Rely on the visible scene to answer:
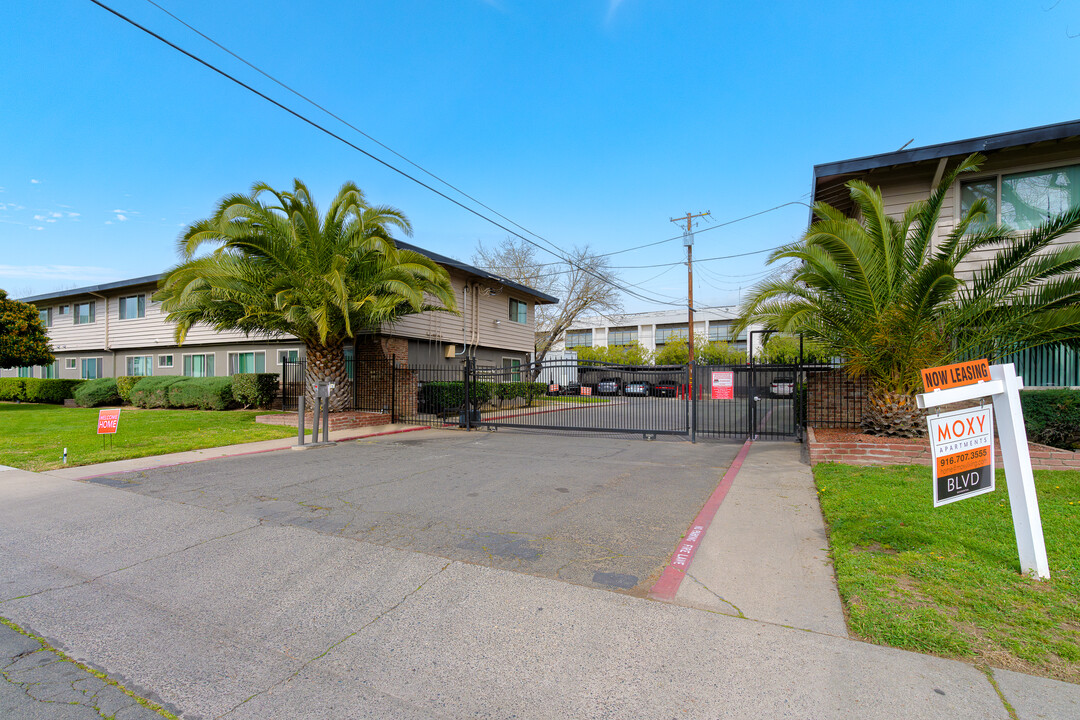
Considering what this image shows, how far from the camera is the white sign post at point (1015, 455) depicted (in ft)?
13.2

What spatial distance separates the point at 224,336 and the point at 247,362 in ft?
5.68

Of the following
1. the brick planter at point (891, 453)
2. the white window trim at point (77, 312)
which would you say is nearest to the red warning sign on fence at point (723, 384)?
the brick planter at point (891, 453)

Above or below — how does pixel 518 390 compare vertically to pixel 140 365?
below

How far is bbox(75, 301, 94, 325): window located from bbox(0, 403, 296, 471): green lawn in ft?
32.5

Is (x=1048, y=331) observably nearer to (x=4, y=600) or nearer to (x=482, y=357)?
(x=4, y=600)

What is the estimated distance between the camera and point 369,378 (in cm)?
1839

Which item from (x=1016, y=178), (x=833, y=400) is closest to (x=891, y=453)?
(x=833, y=400)

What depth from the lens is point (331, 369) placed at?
16.1m

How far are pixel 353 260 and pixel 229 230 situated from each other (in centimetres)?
316

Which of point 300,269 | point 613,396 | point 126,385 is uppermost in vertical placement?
point 300,269

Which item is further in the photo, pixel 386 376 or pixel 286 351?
pixel 286 351

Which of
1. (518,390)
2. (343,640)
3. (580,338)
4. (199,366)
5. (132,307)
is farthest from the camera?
(580,338)

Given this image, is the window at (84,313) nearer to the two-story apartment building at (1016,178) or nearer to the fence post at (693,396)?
the fence post at (693,396)

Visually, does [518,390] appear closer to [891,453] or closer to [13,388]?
[891,453]
